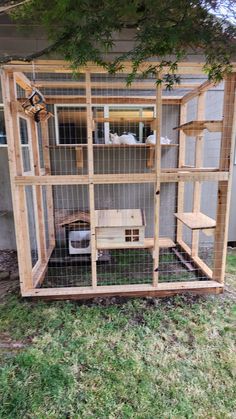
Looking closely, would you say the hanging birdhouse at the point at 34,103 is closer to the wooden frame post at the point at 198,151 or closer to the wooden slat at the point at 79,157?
the wooden slat at the point at 79,157

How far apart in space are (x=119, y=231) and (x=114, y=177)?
0.58 meters

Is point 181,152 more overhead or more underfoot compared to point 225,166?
more overhead

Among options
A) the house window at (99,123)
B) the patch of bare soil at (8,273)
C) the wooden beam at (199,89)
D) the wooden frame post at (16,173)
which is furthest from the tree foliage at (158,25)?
the patch of bare soil at (8,273)

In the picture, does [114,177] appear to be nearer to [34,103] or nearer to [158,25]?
[34,103]

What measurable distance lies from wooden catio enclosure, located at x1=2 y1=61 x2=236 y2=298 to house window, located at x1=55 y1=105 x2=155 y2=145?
0.04 ft

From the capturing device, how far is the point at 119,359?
1.91 metres

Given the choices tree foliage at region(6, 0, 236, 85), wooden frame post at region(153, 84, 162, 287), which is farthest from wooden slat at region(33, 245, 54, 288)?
tree foliage at region(6, 0, 236, 85)

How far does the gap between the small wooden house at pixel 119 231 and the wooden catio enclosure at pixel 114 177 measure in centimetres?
1

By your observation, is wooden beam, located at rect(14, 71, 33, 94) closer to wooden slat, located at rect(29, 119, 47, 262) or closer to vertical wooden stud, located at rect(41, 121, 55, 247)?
wooden slat, located at rect(29, 119, 47, 262)

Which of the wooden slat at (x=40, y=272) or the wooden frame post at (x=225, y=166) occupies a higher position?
the wooden frame post at (x=225, y=166)

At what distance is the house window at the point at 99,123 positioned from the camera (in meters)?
3.57

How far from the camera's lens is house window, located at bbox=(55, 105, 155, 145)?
3.57 m

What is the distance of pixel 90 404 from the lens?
5.20ft

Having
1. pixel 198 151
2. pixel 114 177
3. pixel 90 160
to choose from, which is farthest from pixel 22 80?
pixel 198 151
